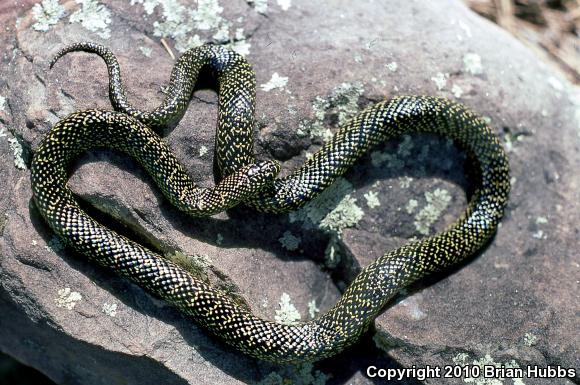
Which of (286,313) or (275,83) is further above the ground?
(275,83)

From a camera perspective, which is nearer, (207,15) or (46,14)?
(46,14)

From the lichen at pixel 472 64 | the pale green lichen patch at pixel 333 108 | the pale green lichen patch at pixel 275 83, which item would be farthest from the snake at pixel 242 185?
the lichen at pixel 472 64

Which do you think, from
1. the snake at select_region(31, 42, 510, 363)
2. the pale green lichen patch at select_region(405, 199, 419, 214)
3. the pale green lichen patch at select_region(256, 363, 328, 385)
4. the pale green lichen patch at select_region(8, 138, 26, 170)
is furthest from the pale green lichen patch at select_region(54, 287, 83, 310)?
the pale green lichen patch at select_region(405, 199, 419, 214)

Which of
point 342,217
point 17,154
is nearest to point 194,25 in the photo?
point 17,154

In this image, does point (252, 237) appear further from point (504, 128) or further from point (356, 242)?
point (504, 128)

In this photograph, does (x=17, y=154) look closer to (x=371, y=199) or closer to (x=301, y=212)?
(x=301, y=212)

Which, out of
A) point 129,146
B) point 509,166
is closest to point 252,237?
point 129,146

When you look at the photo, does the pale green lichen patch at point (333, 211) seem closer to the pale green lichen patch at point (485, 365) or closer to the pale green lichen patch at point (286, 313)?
the pale green lichen patch at point (286, 313)
